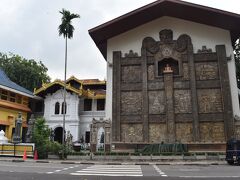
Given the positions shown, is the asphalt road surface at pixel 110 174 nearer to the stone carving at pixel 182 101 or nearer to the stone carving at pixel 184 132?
the stone carving at pixel 184 132

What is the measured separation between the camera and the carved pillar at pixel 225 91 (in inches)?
979

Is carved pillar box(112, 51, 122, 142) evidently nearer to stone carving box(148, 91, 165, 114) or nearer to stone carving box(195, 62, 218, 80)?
stone carving box(148, 91, 165, 114)

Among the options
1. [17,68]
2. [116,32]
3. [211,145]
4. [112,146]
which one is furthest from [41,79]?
[211,145]

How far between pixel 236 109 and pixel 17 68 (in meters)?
36.6

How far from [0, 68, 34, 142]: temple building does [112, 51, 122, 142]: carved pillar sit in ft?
47.1

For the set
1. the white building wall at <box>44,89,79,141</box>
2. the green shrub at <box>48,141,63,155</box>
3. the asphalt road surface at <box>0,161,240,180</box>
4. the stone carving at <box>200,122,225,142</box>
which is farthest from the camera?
the white building wall at <box>44,89,79,141</box>

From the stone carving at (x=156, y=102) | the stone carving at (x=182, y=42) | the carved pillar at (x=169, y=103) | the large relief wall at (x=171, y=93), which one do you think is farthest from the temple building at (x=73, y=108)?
the stone carving at (x=182, y=42)

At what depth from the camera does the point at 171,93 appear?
26594 mm

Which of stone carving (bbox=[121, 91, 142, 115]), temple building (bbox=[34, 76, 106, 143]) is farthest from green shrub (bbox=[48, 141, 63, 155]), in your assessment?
temple building (bbox=[34, 76, 106, 143])

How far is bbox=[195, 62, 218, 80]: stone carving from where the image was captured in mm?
26750

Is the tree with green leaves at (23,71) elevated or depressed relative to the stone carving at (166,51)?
elevated

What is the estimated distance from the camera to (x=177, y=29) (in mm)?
28672

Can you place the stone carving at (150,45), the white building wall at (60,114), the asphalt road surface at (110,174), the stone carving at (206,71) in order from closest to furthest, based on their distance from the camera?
the asphalt road surface at (110,174) < the stone carving at (206,71) < the stone carving at (150,45) < the white building wall at (60,114)

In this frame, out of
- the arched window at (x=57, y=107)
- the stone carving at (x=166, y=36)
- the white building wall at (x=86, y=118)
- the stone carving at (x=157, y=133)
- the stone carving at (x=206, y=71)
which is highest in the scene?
the stone carving at (x=166, y=36)
